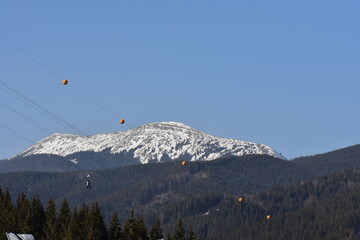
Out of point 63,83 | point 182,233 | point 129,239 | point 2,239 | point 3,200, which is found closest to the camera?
point 63,83

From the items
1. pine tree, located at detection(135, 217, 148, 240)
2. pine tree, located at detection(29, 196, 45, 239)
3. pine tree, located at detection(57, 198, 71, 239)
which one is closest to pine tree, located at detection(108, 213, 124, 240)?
pine tree, located at detection(135, 217, 148, 240)

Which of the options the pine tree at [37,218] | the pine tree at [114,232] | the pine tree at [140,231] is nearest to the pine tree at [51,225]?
the pine tree at [37,218]

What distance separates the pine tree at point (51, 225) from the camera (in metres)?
173

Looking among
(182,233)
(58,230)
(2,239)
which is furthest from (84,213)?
(2,239)

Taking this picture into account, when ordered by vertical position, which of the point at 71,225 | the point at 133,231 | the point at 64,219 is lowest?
the point at 133,231

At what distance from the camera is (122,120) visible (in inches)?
4360

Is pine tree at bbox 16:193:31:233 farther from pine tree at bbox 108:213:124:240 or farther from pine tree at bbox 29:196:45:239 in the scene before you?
pine tree at bbox 108:213:124:240

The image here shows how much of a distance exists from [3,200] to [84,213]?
2680cm

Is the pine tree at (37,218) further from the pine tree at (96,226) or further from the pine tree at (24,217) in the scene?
the pine tree at (96,226)

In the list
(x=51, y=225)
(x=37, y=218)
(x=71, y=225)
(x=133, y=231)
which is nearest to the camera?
(x=133, y=231)

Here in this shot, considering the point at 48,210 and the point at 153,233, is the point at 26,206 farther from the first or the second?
the point at 153,233

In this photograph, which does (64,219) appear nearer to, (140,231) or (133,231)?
(140,231)

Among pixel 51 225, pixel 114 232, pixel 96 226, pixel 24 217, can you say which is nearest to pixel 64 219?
pixel 51 225

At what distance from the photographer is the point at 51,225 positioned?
178375 mm
